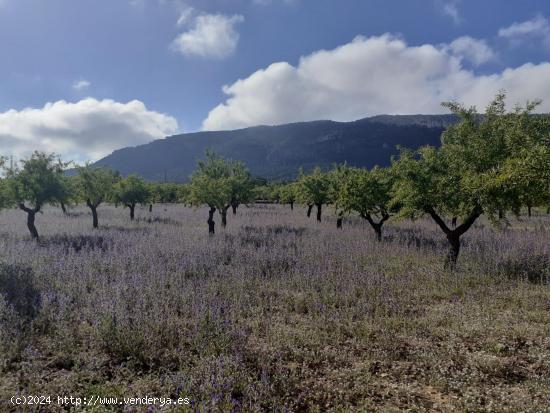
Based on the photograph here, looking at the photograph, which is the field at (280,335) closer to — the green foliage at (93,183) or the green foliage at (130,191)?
the green foliage at (93,183)

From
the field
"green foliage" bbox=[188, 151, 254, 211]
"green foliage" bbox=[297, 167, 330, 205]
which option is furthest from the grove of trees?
"green foliage" bbox=[297, 167, 330, 205]

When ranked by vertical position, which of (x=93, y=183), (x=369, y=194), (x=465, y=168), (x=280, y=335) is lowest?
(x=280, y=335)

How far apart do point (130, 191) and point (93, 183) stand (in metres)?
6.18

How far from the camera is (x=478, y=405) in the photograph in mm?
3928

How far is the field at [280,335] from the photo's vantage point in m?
4.12

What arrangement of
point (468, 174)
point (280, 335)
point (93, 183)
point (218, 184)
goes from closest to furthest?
point (280, 335) → point (468, 174) → point (218, 184) → point (93, 183)

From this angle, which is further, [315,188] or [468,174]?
[315,188]

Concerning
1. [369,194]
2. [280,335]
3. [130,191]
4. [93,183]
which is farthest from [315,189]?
[280,335]

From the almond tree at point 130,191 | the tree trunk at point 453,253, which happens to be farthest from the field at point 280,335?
the almond tree at point 130,191

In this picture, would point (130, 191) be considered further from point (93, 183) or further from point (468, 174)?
point (468, 174)

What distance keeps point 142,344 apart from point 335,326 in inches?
130

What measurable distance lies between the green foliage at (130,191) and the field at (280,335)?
18.9 m

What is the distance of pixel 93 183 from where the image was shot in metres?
23.3

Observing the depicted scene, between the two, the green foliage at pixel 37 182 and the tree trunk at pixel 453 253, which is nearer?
the tree trunk at pixel 453 253
